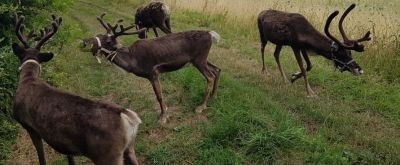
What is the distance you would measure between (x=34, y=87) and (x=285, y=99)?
437 cm

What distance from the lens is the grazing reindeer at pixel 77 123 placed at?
15.8 feet

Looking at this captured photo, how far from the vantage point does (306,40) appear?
8.78 meters

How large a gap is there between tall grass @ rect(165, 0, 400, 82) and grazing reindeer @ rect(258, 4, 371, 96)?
1624 millimetres

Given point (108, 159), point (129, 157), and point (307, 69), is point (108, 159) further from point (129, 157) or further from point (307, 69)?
point (307, 69)

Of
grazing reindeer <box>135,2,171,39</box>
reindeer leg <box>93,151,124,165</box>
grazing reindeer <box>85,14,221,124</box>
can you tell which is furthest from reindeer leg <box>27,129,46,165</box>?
grazing reindeer <box>135,2,171,39</box>

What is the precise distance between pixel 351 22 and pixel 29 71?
32.3ft

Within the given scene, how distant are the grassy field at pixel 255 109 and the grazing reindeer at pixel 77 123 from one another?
3.88 ft

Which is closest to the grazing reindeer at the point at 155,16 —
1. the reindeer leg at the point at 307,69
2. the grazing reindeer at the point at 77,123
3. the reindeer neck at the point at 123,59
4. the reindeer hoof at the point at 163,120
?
the reindeer leg at the point at 307,69

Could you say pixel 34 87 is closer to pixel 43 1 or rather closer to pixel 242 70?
pixel 43 1

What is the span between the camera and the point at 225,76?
9531mm

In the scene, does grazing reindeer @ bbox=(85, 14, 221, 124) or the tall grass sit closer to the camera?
grazing reindeer @ bbox=(85, 14, 221, 124)

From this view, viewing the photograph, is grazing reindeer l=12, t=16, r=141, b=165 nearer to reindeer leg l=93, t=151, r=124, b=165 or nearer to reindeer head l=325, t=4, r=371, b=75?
reindeer leg l=93, t=151, r=124, b=165

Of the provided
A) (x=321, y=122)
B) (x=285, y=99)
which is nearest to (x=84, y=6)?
(x=285, y=99)

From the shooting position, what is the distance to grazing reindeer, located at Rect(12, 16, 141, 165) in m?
4.82
